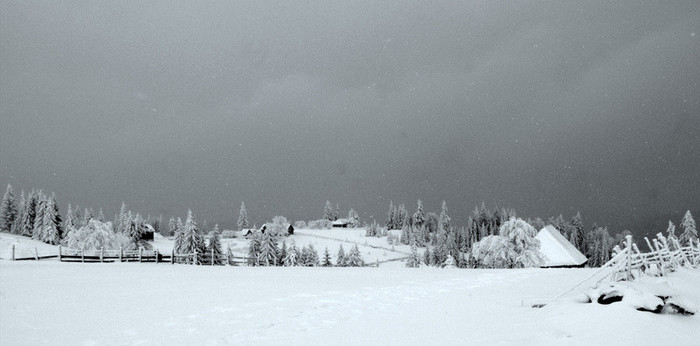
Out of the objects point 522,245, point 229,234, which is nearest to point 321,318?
point 522,245

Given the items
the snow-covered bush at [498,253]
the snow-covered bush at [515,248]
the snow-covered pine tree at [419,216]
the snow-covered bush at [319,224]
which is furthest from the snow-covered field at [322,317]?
the snow-covered bush at [319,224]

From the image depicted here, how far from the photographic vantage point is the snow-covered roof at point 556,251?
4931 centimetres

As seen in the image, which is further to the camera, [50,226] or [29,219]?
[29,219]

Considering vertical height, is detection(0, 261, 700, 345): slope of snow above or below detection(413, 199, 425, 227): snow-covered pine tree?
below

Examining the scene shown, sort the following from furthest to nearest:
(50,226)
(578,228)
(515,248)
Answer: (578,228) < (50,226) < (515,248)

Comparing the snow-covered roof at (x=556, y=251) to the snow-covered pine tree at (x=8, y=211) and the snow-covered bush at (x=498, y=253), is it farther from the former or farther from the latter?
the snow-covered pine tree at (x=8, y=211)

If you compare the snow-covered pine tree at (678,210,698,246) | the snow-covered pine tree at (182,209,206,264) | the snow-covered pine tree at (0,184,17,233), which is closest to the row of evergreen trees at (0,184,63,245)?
the snow-covered pine tree at (0,184,17,233)

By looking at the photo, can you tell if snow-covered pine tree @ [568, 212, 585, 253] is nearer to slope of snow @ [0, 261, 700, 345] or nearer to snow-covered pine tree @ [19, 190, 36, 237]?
slope of snow @ [0, 261, 700, 345]

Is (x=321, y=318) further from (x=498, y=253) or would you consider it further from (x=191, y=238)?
Answer: (x=191, y=238)

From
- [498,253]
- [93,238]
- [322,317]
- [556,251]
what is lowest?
[556,251]

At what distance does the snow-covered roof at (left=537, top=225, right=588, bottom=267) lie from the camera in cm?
4931

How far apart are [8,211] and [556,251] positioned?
111736 mm

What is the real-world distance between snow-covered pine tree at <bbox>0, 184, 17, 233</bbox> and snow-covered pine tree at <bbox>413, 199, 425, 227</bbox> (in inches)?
5123

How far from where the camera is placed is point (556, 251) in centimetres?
5025
